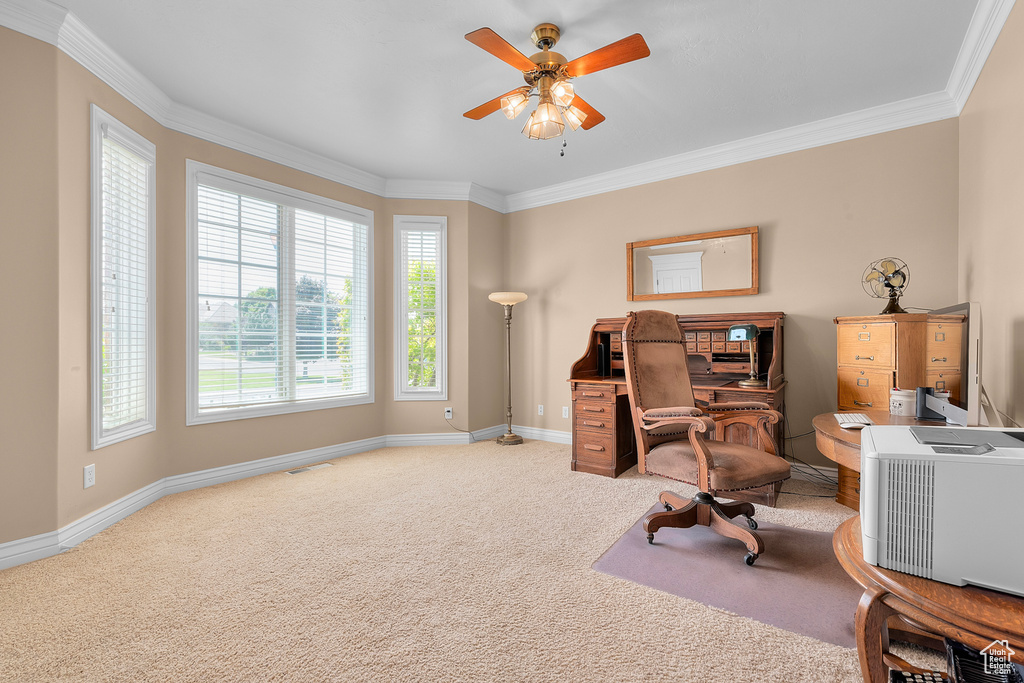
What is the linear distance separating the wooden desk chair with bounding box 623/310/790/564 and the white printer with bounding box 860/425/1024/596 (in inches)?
44.3

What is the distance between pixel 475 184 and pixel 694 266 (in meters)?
2.28

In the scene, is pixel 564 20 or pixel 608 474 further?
pixel 608 474

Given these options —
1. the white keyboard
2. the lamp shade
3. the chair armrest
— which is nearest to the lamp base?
the lamp shade

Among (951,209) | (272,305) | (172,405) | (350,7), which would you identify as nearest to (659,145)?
(951,209)

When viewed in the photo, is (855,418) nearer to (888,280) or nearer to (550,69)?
(888,280)

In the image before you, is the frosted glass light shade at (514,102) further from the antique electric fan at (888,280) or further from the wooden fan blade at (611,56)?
the antique electric fan at (888,280)

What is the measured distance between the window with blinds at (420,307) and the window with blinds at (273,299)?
30 centimetres

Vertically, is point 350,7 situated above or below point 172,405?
above

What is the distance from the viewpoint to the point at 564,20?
2338 millimetres

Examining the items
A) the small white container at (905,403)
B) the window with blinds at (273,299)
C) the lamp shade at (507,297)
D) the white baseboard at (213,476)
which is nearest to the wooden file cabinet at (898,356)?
the small white container at (905,403)

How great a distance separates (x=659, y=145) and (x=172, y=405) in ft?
13.6

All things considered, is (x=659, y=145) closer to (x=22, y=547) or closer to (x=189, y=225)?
(x=189, y=225)

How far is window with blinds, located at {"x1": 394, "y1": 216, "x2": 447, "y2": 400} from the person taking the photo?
4621 mm

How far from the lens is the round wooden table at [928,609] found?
2.56 ft
